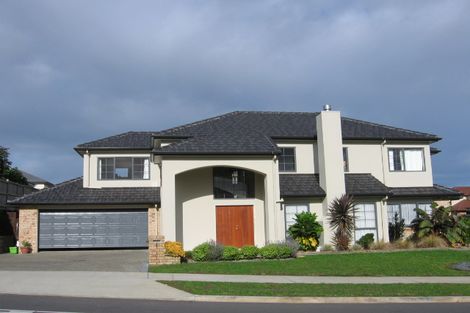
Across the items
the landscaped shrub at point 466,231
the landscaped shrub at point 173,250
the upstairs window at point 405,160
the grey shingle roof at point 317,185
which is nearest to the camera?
the landscaped shrub at point 173,250

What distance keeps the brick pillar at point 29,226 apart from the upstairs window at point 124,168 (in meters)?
4.07

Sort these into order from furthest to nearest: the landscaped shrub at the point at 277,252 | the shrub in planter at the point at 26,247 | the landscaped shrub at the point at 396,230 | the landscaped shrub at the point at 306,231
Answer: the landscaped shrub at the point at 396,230, the shrub in planter at the point at 26,247, the landscaped shrub at the point at 306,231, the landscaped shrub at the point at 277,252

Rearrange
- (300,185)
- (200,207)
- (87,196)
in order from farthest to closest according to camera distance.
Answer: (87,196) < (300,185) < (200,207)

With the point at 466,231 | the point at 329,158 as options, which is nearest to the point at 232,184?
the point at 329,158

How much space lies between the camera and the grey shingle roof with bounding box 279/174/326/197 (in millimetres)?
23875

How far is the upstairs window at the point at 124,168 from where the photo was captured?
2781cm

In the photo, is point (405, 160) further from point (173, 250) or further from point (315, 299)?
point (315, 299)

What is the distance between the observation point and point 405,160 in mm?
27531

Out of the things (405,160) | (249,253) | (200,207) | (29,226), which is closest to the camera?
(249,253)

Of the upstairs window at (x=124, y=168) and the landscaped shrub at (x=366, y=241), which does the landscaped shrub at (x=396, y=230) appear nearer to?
the landscaped shrub at (x=366, y=241)

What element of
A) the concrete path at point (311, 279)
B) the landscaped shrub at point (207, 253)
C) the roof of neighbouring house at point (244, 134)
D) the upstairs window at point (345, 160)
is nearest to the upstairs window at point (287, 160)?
the roof of neighbouring house at point (244, 134)

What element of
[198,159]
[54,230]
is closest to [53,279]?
[198,159]

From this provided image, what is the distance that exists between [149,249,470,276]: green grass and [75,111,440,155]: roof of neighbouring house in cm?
567

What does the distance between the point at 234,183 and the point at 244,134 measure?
7.81 feet
